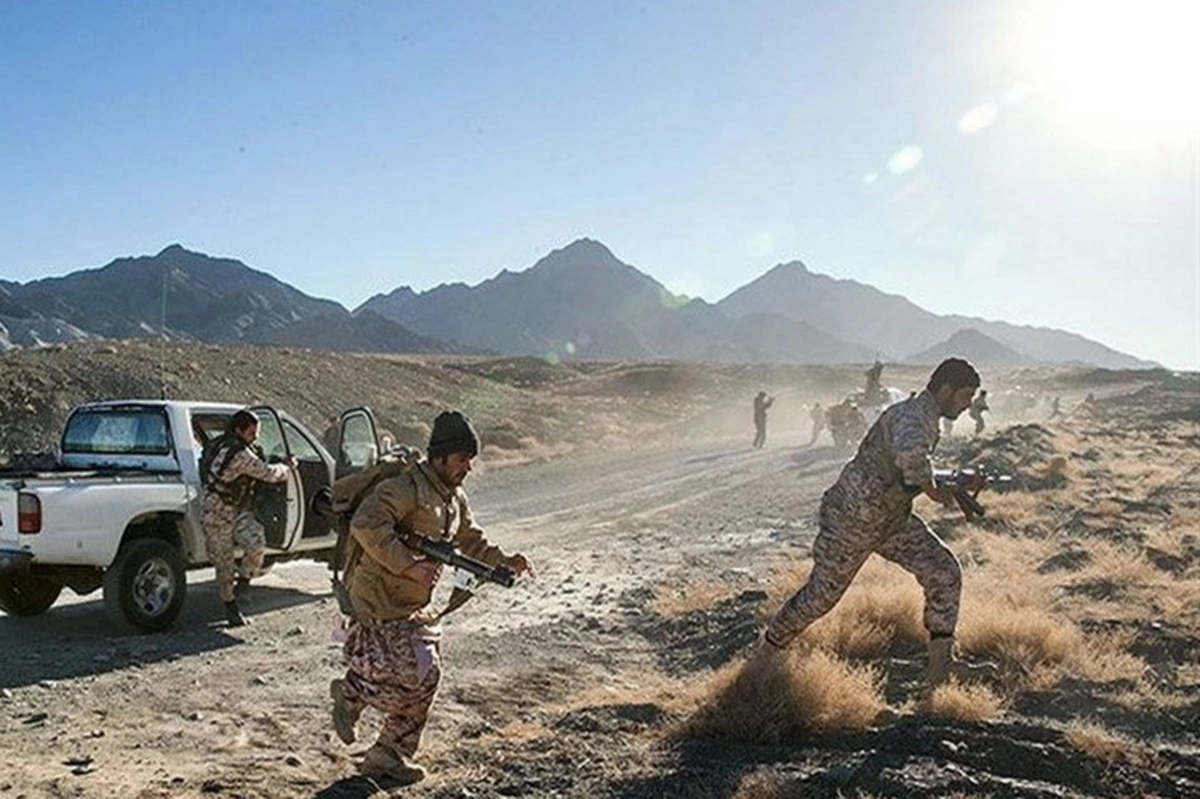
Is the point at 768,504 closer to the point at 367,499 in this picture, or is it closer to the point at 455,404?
the point at 367,499

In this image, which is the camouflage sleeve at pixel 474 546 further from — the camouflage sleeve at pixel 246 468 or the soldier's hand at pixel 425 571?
the camouflage sleeve at pixel 246 468

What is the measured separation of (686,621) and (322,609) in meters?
3.30

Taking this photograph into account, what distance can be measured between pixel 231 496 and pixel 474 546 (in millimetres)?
4227

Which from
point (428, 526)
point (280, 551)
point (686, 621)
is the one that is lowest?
point (686, 621)

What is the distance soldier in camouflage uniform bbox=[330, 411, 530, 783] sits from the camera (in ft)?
15.4

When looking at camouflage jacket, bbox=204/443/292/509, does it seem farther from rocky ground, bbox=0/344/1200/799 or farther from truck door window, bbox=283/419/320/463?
truck door window, bbox=283/419/320/463

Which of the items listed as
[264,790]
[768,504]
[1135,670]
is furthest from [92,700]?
[768,504]

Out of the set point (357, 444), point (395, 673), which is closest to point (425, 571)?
point (395, 673)

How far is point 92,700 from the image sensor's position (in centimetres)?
659

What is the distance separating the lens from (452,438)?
4.71m

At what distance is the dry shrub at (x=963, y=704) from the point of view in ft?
18.4

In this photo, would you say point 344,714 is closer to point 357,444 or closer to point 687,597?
point 357,444

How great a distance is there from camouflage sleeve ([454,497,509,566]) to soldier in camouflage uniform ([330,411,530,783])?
17cm

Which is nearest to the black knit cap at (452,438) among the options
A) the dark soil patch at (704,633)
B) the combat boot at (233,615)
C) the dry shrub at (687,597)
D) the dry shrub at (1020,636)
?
the dark soil patch at (704,633)
